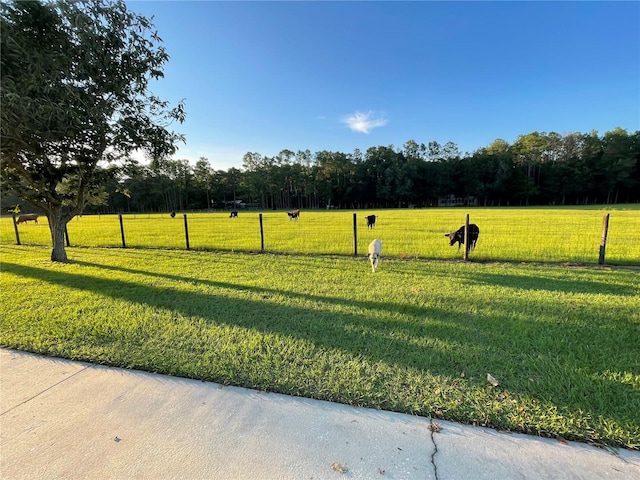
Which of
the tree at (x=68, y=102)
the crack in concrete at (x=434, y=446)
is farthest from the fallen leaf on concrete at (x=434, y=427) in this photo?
the tree at (x=68, y=102)

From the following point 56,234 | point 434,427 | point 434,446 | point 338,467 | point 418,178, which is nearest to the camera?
point 338,467

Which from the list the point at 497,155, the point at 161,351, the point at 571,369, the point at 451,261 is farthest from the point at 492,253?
the point at 497,155

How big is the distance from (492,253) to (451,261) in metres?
1.44

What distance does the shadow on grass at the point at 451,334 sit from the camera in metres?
2.46

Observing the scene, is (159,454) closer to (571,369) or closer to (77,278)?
(571,369)

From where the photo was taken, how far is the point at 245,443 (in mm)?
1947

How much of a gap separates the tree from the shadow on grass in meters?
2.90

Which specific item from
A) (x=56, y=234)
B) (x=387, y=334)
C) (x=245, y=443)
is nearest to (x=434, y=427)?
(x=245, y=443)

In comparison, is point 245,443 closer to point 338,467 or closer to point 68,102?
point 338,467

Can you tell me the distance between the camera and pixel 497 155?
68.8 metres

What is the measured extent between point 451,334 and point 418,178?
234ft

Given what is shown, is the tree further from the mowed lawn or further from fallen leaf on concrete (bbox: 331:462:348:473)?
fallen leaf on concrete (bbox: 331:462:348:473)

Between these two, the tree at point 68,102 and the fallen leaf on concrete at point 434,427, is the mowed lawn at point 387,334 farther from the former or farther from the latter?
the tree at point 68,102

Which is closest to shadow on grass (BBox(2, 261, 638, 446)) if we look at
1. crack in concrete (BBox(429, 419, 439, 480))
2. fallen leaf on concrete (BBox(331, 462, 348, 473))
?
crack in concrete (BBox(429, 419, 439, 480))
